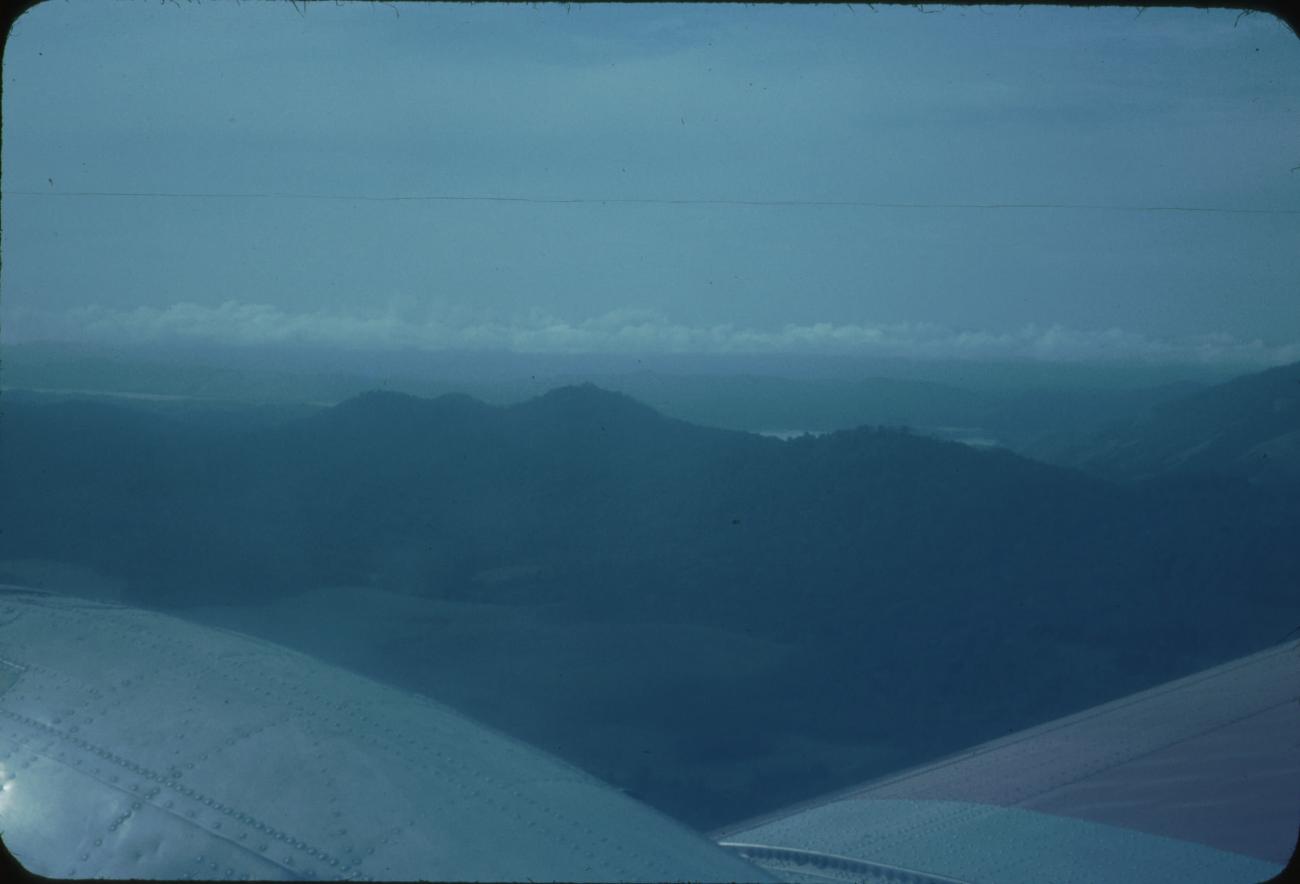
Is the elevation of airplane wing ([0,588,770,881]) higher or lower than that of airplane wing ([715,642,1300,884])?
higher

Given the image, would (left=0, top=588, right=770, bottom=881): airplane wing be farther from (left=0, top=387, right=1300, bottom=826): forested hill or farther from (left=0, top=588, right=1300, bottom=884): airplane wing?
(left=0, top=387, right=1300, bottom=826): forested hill

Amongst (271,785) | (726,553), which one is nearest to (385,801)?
(271,785)

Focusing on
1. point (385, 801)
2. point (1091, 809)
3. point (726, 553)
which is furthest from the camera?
point (726, 553)

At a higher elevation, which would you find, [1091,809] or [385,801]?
[385,801]

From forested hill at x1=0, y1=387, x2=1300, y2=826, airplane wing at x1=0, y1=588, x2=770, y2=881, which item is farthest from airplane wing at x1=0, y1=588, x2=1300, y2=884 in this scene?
forested hill at x1=0, y1=387, x2=1300, y2=826

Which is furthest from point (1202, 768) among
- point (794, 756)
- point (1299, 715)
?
point (794, 756)

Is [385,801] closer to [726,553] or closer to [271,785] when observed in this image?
[271,785]

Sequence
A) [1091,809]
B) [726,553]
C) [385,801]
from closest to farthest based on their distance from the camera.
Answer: [385,801], [1091,809], [726,553]
